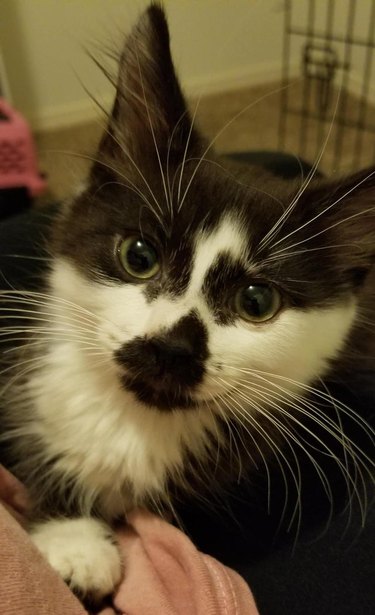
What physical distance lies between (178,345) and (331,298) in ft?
0.99

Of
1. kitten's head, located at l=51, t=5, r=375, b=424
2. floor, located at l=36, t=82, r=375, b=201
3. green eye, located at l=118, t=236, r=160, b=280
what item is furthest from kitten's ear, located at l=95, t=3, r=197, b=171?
floor, located at l=36, t=82, r=375, b=201

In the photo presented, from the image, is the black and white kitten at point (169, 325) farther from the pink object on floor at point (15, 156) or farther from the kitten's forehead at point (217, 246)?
the pink object on floor at point (15, 156)

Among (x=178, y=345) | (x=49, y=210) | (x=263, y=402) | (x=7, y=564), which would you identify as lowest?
(x=7, y=564)

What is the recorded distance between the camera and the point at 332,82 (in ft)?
10.7

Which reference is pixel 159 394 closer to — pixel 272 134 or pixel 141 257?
pixel 141 257

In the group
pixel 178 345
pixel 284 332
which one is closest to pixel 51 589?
Result: pixel 178 345

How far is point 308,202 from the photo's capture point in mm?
942

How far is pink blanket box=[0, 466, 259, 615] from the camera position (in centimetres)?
69

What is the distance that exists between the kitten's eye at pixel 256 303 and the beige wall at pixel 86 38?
6.69 feet

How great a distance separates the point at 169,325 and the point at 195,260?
0.13 meters

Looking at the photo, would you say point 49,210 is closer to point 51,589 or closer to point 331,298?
point 331,298

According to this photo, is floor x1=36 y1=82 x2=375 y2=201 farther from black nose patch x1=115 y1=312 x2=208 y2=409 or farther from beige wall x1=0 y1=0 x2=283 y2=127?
black nose patch x1=115 y1=312 x2=208 y2=409

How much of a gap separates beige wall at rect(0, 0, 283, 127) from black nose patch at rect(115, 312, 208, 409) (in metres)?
2.11

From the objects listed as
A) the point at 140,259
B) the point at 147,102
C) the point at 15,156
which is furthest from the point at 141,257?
the point at 15,156
